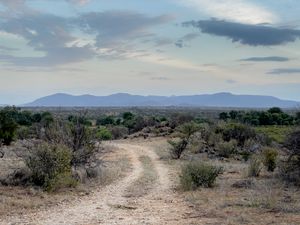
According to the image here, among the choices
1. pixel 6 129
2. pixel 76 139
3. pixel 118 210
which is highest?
pixel 76 139

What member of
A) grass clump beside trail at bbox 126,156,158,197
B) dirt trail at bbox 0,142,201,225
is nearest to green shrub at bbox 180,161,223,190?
dirt trail at bbox 0,142,201,225

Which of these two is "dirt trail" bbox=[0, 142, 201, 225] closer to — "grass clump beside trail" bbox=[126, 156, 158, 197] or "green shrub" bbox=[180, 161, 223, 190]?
"grass clump beside trail" bbox=[126, 156, 158, 197]

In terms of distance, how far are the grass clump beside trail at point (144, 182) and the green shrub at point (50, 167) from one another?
226 centimetres

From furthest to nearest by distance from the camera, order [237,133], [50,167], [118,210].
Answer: [237,133]
[50,167]
[118,210]

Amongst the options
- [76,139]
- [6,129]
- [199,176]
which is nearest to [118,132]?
[6,129]

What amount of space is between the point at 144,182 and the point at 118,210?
633 centimetres

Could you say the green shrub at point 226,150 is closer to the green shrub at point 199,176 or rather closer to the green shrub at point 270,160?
the green shrub at point 270,160

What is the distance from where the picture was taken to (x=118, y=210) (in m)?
14.0

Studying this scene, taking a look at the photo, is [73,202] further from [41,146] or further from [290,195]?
[290,195]

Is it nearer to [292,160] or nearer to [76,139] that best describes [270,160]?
[292,160]

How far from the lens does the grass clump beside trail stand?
57.5ft

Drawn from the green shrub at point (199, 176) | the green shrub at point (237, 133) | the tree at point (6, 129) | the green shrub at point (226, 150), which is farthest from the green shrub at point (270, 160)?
the tree at point (6, 129)

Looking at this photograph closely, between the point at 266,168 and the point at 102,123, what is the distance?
60.5m

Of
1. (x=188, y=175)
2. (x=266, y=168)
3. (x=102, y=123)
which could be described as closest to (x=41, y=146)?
(x=188, y=175)
